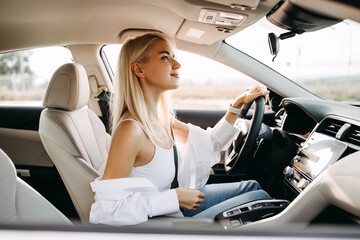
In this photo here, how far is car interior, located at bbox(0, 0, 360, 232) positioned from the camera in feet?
2.98

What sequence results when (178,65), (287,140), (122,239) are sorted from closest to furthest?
1. (122,239)
2. (178,65)
3. (287,140)

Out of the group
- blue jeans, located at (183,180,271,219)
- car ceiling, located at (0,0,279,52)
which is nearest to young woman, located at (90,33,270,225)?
blue jeans, located at (183,180,271,219)

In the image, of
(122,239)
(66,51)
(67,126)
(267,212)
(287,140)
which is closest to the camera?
(122,239)

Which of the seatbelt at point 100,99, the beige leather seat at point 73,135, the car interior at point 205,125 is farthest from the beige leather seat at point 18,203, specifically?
the seatbelt at point 100,99

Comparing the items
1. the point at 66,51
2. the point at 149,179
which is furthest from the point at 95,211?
the point at 66,51

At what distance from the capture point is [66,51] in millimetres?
2865

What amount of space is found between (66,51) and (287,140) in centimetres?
204

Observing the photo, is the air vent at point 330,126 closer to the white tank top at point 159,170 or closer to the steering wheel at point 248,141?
the steering wheel at point 248,141

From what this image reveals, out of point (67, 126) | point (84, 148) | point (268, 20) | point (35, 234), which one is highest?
point (268, 20)

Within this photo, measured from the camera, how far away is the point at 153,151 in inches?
53.7

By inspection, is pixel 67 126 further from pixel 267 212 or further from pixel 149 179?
pixel 267 212

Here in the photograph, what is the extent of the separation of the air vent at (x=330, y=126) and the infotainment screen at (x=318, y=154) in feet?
0.15

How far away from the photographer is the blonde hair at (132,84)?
141 cm

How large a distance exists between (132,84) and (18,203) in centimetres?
72
